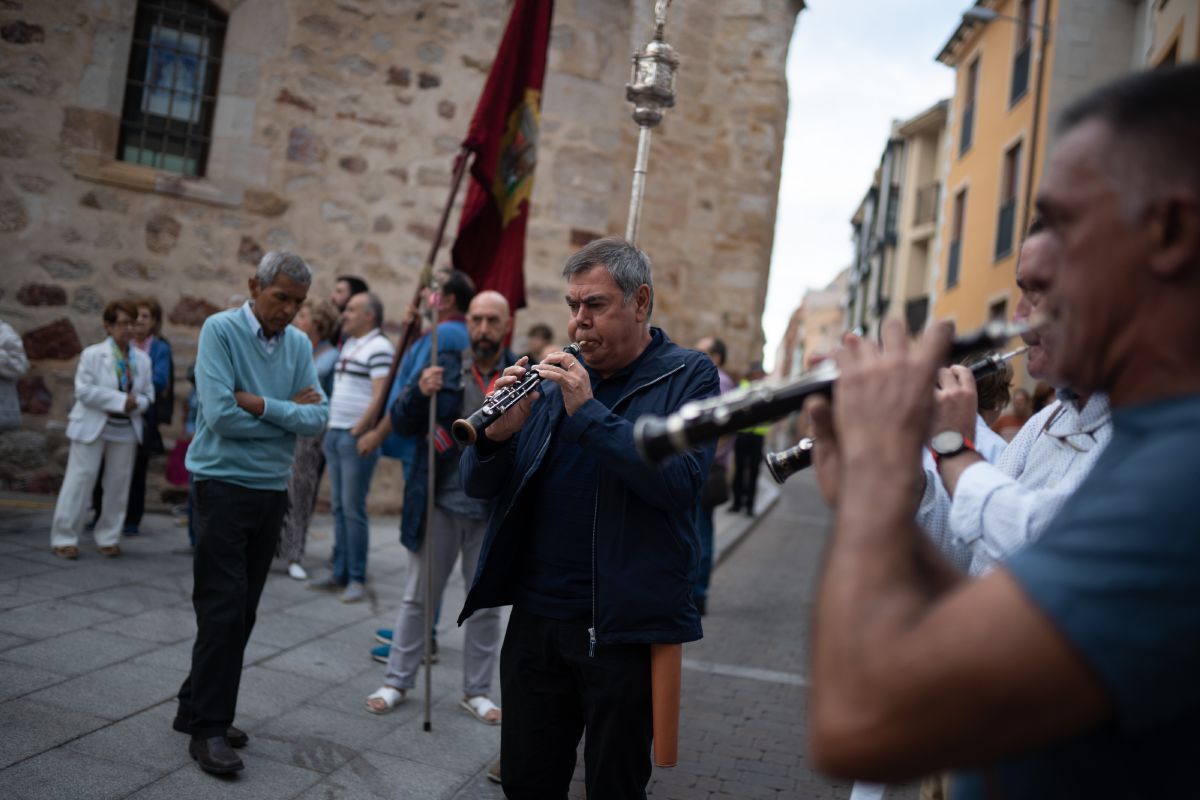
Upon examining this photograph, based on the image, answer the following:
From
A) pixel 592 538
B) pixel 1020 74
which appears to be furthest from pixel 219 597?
pixel 1020 74

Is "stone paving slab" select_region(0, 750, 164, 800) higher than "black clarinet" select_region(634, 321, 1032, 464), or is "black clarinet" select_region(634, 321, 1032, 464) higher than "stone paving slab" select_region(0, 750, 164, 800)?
"black clarinet" select_region(634, 321, 1032, 464)

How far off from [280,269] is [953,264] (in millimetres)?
22439

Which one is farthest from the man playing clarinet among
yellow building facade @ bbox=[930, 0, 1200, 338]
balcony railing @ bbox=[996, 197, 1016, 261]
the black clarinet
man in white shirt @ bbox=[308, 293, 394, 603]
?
balcony railing @ bbox=[996, 197, 1016, 261]

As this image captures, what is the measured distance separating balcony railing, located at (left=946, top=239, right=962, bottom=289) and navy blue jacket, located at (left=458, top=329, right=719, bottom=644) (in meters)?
22.2

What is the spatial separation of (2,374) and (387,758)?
4.35 meters

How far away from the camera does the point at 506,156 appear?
6121 millimetres

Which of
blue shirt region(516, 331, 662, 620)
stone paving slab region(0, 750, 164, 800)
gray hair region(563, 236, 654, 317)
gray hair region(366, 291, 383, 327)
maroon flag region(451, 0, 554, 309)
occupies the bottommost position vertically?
stone paving slab region(0, 750, 164, 800)

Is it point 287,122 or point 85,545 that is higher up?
point 287,122

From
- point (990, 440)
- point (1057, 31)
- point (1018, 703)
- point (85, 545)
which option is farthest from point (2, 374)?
point (1057, 31)

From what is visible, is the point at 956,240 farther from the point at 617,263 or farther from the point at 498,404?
the point at 498,404

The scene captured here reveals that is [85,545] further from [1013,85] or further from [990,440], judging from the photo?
[1013,85]

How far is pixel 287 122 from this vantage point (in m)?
9.27

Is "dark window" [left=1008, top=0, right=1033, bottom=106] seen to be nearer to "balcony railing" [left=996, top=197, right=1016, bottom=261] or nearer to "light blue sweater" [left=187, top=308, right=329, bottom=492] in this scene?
"balcony railing" [left=996, top=197, right=1016, bottom=261]

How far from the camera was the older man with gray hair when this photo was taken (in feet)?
12.3
